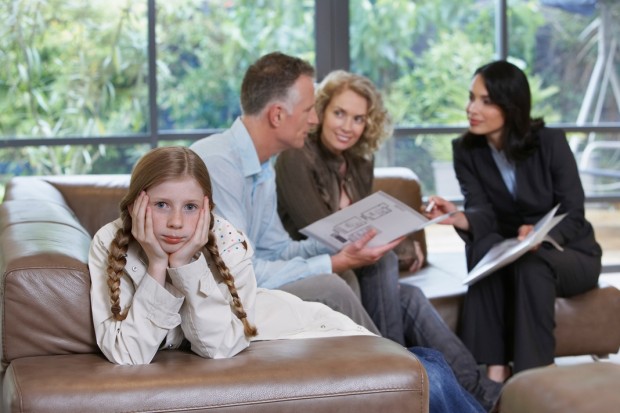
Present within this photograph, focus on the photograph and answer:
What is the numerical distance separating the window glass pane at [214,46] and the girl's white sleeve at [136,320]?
121 inches

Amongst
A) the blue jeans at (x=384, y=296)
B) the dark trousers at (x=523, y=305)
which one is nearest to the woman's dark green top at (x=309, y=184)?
the blue jeans at (x=384, y=296)

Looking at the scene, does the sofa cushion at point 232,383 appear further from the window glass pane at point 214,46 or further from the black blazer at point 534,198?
the window glass pane at point 214,46

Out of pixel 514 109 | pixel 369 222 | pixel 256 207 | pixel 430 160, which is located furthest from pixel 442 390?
pixel 430 160

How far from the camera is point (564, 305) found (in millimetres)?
3828

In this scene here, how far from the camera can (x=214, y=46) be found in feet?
17.9

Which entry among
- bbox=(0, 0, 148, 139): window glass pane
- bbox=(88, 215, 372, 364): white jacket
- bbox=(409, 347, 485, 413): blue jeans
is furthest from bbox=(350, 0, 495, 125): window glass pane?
bbox=(88, 215, 372, 364): white jacket

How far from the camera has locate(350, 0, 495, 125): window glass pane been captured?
565 cm

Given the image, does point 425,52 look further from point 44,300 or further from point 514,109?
point 44,300

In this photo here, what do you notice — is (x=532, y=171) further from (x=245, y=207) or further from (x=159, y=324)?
(x=159, y=324)

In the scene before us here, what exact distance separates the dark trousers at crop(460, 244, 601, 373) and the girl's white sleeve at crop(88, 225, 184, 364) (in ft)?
5.53

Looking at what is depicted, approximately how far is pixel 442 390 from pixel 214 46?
3.18 meters

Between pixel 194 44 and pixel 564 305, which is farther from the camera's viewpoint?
pixel 194 44

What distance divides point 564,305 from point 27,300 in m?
2.13

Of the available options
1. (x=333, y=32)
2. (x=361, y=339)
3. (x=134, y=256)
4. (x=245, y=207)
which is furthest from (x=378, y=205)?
(x=333, y=32)
